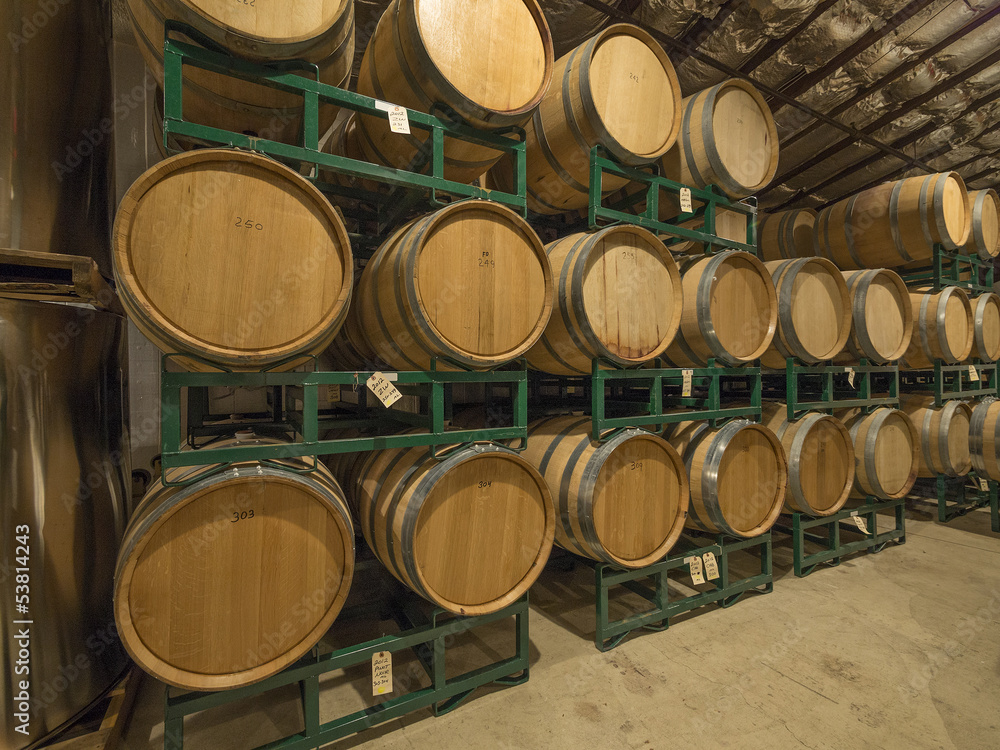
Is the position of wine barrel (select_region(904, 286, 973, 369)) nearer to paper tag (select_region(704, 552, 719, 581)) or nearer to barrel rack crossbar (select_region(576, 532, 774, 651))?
barrel rack crossbar (select_region(576, 532, 774, 651))

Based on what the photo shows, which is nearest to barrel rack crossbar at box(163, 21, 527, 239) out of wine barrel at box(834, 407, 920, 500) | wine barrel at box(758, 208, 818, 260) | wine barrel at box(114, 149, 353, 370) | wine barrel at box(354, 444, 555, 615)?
wine barrel at box(114, 149, 353, 370)

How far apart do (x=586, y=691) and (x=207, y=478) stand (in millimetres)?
2085

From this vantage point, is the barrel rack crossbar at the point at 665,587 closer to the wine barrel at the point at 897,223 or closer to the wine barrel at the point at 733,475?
the wine barrel at the point at 733,475

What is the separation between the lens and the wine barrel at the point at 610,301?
263 centimetres

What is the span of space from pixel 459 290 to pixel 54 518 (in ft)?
6.47

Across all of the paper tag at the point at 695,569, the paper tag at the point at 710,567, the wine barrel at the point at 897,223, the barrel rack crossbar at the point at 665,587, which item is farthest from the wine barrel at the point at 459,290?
the wine barrel at the point at 897,223

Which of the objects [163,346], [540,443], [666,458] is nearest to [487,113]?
[163,346]

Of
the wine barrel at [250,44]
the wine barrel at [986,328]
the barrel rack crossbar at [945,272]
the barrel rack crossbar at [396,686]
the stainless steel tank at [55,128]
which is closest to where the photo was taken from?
the wine barrel at [250,44]

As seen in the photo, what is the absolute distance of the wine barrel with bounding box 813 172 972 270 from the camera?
4637mm

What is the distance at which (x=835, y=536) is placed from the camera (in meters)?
4.03

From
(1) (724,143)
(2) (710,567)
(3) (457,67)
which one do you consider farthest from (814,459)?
(3) (457,67)

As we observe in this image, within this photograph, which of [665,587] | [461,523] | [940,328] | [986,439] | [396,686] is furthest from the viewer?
[986,439]

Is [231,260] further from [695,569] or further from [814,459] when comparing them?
[814,459]

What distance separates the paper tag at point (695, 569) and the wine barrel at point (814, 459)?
1092 millimetres
